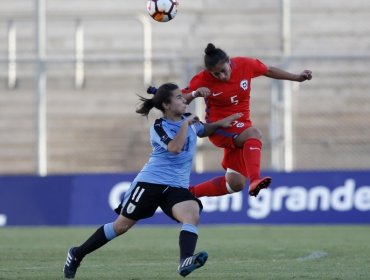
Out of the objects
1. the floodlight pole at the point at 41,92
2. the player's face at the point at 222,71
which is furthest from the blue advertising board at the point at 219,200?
the player's face at the point at 222,71

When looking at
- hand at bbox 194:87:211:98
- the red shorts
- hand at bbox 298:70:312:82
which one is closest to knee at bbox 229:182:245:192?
the red shorts

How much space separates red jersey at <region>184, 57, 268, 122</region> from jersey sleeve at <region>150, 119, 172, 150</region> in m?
2.10

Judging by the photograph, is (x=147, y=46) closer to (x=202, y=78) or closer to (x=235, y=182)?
(x=235, y=182)

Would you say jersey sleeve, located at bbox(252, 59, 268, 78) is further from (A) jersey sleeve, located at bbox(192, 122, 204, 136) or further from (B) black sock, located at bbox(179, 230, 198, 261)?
(B) black sock, located at bbox(179, 230, 198, 261)

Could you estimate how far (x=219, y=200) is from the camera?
664 inches

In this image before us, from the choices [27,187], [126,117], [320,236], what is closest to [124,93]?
[126,117]

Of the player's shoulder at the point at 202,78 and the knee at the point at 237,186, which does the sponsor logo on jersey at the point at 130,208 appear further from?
the knee at the point at 237,186

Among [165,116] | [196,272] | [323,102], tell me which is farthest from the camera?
[323,102]

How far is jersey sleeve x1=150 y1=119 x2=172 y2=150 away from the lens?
830 cm

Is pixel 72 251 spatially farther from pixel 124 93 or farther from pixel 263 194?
pixel 124 93

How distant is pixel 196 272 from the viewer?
923 centimetres

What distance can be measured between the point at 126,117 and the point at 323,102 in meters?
3.90

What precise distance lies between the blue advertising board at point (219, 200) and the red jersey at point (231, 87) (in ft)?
19.9

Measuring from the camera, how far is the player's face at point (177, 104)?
8.38 m
